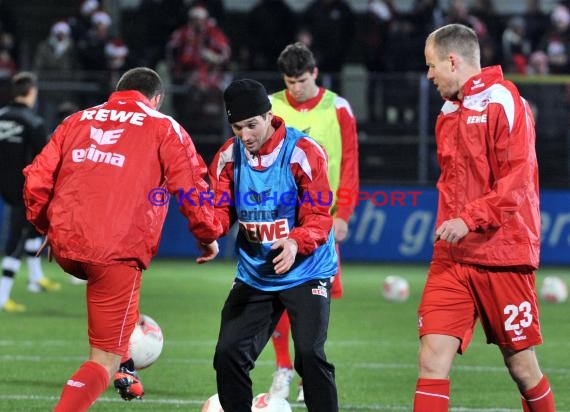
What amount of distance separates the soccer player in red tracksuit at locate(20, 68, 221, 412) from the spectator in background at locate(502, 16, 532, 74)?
15924 mm

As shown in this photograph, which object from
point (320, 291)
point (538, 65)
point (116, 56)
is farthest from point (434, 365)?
point (116, 56)

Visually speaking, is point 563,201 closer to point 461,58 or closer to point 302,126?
point 302,126

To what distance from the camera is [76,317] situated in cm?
1406

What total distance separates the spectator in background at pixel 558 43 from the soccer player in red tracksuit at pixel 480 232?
51.9 feet

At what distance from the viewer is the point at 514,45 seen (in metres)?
22.7

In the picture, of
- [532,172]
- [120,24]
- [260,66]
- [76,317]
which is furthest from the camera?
[120,24]

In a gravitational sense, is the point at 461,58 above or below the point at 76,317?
above

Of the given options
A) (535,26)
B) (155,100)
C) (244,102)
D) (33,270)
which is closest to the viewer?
(244,102)

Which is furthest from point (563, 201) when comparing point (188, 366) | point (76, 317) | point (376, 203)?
point (188, 366)

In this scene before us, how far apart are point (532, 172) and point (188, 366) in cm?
474

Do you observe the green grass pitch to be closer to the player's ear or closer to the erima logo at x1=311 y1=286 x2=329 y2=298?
the erima logo at x1=311 y1=286 x2=329 y2=298

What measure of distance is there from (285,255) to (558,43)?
54.8 feet

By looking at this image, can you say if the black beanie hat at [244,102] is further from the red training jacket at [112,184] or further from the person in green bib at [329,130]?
the person in green bib at [329,130]

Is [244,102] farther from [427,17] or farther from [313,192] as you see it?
[427,17]
